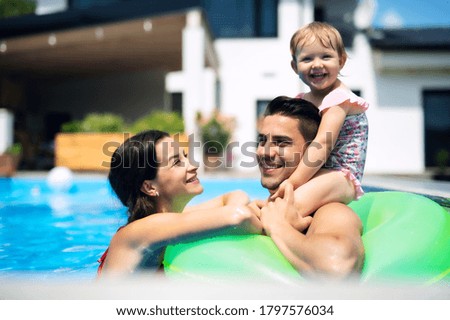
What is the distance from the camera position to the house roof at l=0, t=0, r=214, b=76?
36.4ft

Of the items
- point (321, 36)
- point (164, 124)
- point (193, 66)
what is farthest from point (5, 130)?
point (321, 36)

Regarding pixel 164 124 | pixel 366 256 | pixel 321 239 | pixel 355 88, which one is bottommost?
pixel 366 256

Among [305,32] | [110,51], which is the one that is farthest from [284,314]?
[110,51]

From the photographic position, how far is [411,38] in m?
15.0

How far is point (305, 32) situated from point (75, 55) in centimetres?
1244

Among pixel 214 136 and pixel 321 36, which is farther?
pixel 214 136

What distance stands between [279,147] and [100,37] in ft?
34.4

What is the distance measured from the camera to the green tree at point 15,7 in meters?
20.8

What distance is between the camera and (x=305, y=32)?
105 inches

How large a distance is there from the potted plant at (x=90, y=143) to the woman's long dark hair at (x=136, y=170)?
857 cm

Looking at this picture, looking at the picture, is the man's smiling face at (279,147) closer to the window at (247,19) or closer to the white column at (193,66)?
the white column at (193,66)

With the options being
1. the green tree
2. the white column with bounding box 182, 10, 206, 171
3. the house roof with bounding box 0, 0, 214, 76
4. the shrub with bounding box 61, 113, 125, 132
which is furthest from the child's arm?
the green tree

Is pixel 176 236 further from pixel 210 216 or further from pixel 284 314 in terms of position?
pixel 284 314

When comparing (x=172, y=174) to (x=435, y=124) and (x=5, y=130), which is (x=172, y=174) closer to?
(x=5, y=130)
